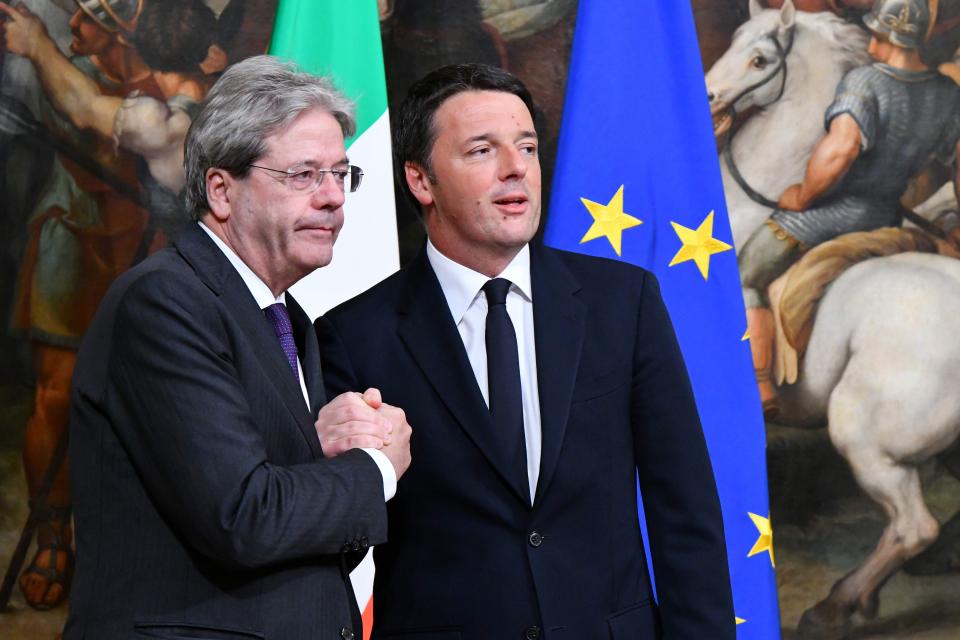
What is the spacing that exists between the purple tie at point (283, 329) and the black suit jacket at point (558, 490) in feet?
0.67

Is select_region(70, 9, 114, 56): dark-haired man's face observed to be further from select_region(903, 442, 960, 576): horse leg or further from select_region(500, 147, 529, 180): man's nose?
select_region(903, 442, 960, 576): horse leg

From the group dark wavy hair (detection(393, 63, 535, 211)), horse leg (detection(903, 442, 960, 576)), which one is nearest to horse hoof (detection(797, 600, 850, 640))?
horse leg (detection(903, 442, 960, 576))

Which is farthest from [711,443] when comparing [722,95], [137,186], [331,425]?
[137,186]

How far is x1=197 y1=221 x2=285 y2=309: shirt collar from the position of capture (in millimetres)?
1880

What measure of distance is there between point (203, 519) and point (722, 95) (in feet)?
10.6

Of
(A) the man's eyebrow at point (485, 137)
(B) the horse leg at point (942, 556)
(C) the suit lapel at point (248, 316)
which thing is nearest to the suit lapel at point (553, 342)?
(A) the man's eyebrow at point (485, 137)

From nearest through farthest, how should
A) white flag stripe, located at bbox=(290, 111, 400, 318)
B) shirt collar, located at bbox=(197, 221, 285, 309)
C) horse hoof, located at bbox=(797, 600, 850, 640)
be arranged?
shirt collar, located at bbox=(197, 221, 285, 309) < white flag stripe, located at bbox=(290, 111, 400, 318) < horse hoof, located at bbox=(797, 600, 850, 640)

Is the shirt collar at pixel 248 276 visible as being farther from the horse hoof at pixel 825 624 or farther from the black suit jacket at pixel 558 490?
the horse hoof at pixel 825 624

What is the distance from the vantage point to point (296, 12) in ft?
11.3

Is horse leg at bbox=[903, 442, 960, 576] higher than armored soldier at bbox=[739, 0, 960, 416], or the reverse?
armored soldier at bbox=[739, 0, 960, 416]

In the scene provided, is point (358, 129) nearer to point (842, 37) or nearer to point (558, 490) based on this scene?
point (558, 490)

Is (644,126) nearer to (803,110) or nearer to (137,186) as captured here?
(803,110)

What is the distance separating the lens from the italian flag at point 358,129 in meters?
3.30

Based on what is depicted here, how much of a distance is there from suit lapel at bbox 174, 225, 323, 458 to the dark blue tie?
1.27 ft
